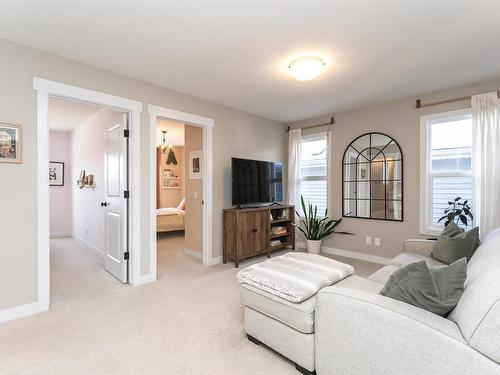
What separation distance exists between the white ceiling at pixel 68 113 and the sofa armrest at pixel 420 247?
177 inches

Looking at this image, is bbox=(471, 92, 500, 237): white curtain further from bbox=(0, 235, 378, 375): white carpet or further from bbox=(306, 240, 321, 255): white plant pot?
bbox=(0, 235, 378, 375): white carpet

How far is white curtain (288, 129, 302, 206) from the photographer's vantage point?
4992mm

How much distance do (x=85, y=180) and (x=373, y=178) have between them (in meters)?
5.03

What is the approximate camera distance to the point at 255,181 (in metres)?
4.24

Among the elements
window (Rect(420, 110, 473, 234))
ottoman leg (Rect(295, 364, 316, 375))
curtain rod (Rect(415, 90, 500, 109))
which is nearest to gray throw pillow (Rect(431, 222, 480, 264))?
window (Rect(420, 110, 473, 234))

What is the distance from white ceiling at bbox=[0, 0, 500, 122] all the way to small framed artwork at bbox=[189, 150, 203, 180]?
1.17m

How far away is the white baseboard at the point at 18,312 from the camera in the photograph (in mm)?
2266

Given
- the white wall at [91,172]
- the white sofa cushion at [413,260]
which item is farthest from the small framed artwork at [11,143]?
the white sofa cushion at [413,260]

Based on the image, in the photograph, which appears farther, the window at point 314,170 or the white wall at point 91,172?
the window at point 314,170

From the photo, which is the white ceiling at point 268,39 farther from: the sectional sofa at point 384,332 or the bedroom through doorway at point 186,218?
the sectional sofa at point 384,332

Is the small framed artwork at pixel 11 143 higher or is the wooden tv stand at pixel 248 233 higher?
the small framed artwork at pixel 11 143

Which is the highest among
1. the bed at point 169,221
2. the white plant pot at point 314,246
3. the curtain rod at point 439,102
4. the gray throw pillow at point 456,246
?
the curtain rod at point 439,102

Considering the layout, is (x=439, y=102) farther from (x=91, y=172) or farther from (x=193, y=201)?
(x=91, y=172)

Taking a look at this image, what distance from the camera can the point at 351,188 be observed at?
14.3ft
